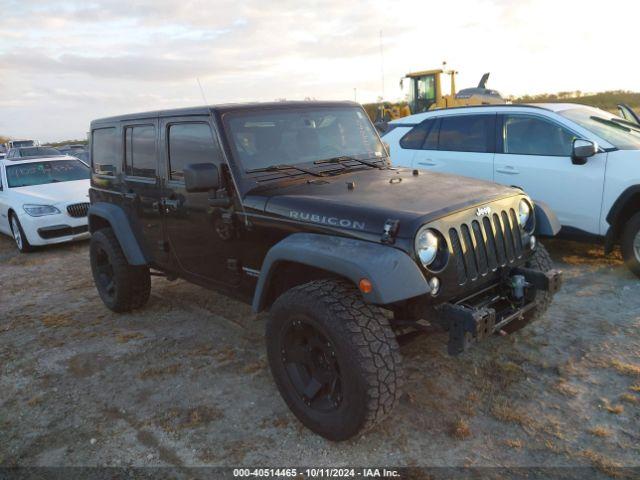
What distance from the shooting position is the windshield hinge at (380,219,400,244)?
9.12 ft

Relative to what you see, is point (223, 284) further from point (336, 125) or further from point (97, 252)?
point (97, 252)

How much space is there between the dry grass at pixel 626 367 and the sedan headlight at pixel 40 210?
26.9 ft

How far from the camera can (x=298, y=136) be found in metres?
3.97

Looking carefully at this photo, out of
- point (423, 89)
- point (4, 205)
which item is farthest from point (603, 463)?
point (423, 89)

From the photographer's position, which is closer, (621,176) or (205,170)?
(205,170)

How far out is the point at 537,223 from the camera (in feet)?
12.4

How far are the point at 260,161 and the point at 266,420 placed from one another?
70.1 inches

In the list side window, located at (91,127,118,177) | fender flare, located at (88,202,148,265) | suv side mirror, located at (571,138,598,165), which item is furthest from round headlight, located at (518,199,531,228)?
side window, located at (91,127,118,177)

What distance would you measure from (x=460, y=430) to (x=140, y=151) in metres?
3.51

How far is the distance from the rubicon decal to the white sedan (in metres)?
6.59

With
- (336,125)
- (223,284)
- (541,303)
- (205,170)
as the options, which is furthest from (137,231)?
(541,303)

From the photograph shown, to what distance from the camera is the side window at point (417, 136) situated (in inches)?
285

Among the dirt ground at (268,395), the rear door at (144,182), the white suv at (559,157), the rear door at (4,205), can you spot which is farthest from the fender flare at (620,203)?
the rear door at (4,205)

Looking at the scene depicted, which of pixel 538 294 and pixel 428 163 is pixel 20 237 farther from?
pixel 538 294
